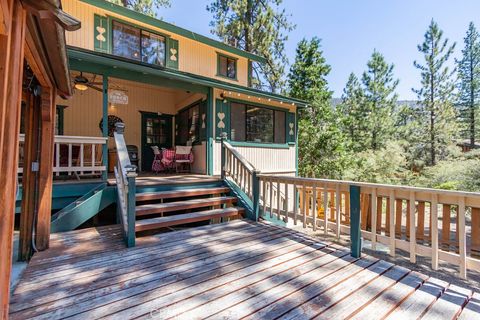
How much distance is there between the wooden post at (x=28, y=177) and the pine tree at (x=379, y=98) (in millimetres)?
20823

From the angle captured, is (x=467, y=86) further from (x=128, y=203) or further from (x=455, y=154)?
(x=128, y=203)

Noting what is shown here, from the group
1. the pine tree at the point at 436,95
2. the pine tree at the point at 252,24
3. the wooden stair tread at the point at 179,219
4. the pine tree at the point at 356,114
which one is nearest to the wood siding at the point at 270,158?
the wooden stair tread at the point at 179,219

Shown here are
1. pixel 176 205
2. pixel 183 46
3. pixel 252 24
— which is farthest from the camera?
pixel 252 24

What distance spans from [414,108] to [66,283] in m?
24.8

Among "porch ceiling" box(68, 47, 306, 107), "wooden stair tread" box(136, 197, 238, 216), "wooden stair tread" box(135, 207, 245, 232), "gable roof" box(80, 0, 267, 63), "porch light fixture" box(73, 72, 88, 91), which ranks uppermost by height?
"gable roof" box(80, 0, 267, 63)

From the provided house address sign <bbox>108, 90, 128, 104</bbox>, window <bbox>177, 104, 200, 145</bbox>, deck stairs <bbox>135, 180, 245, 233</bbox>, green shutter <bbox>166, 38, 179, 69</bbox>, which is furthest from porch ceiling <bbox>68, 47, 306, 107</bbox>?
deck stairs <bbox>135, 180, 245, 233</bbox>

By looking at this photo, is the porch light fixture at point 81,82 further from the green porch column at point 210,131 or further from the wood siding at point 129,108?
the green porch column at point 210,131

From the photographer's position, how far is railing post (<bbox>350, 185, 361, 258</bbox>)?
2908mm

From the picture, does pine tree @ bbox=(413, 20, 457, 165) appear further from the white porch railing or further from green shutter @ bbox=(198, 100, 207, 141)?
the white porch railing

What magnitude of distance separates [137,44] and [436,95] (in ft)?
69.9

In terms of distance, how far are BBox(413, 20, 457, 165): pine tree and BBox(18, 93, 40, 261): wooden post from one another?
903 inches

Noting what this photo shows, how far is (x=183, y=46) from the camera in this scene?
8.22 meters

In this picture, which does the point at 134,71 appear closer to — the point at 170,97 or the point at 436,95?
the point at 170,97

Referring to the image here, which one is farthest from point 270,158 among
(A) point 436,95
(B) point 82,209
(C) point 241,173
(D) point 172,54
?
(A) point 436,95
